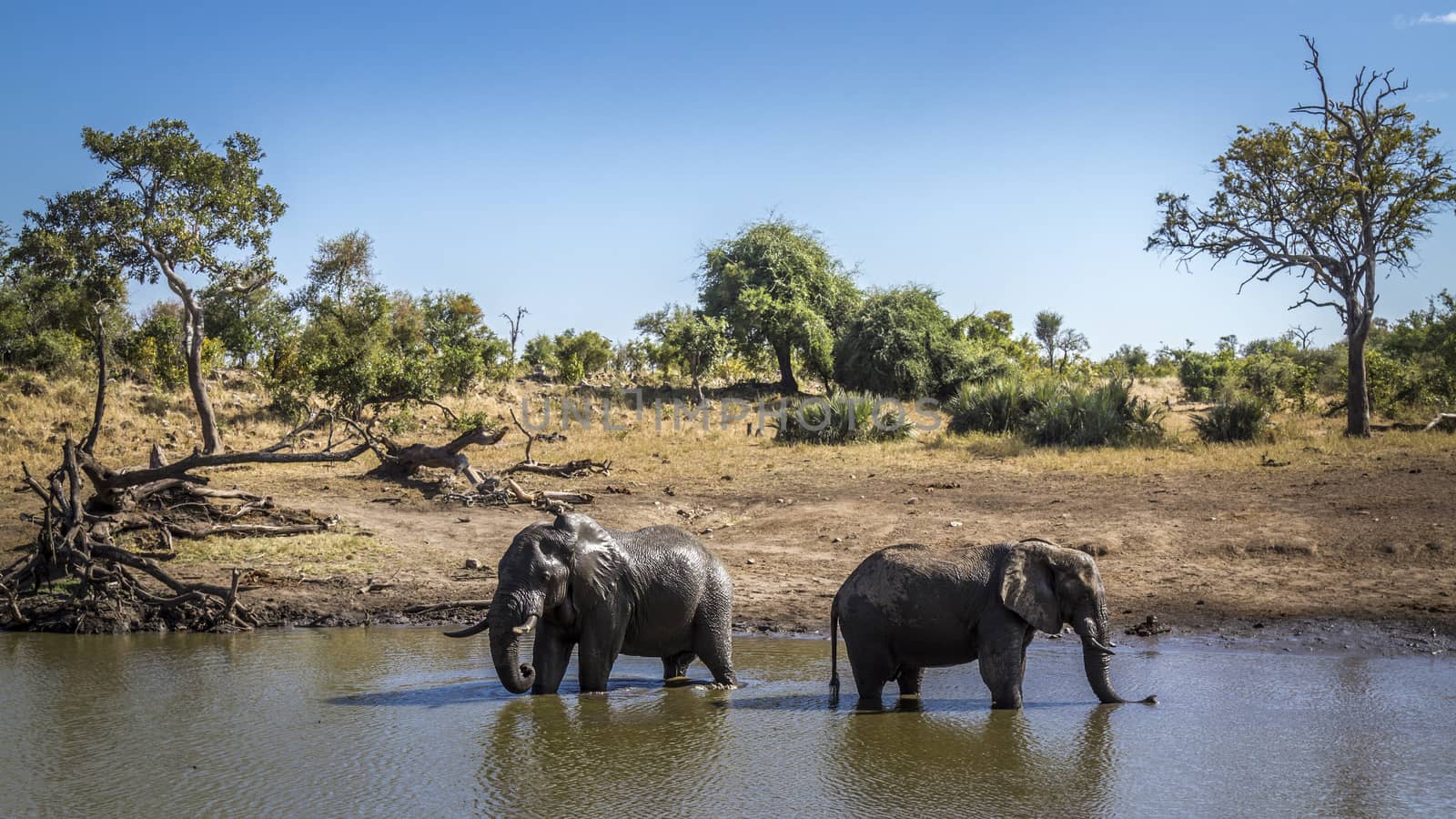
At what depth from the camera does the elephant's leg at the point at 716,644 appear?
9.12 m

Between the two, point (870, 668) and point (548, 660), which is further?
point (548, 660)

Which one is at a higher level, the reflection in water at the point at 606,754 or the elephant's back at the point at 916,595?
the elephant's back at the point at 916,595

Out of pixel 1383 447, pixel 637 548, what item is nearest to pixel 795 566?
pixel 637 548

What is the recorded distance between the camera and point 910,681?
8.84 m

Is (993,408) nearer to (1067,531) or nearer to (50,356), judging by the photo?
(1067,531)

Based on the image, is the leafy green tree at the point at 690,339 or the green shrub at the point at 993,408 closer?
the green shrub at the point at 993,408

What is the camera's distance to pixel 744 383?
4388cm

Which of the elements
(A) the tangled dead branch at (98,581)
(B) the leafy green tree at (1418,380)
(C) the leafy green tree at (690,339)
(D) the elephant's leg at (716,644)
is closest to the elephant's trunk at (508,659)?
(D) the elephant's leg at (716,644)

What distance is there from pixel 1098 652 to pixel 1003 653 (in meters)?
0.78

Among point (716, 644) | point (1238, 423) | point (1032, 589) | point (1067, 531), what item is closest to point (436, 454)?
point (1067, 531)

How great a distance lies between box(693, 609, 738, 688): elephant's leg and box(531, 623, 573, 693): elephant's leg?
1113 millimetres

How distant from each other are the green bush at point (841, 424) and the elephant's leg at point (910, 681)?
58.0ft

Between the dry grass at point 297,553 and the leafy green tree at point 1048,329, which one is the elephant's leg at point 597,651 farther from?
the leafy green tree at point 1048,329

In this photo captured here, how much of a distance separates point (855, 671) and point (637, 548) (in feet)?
6.43
